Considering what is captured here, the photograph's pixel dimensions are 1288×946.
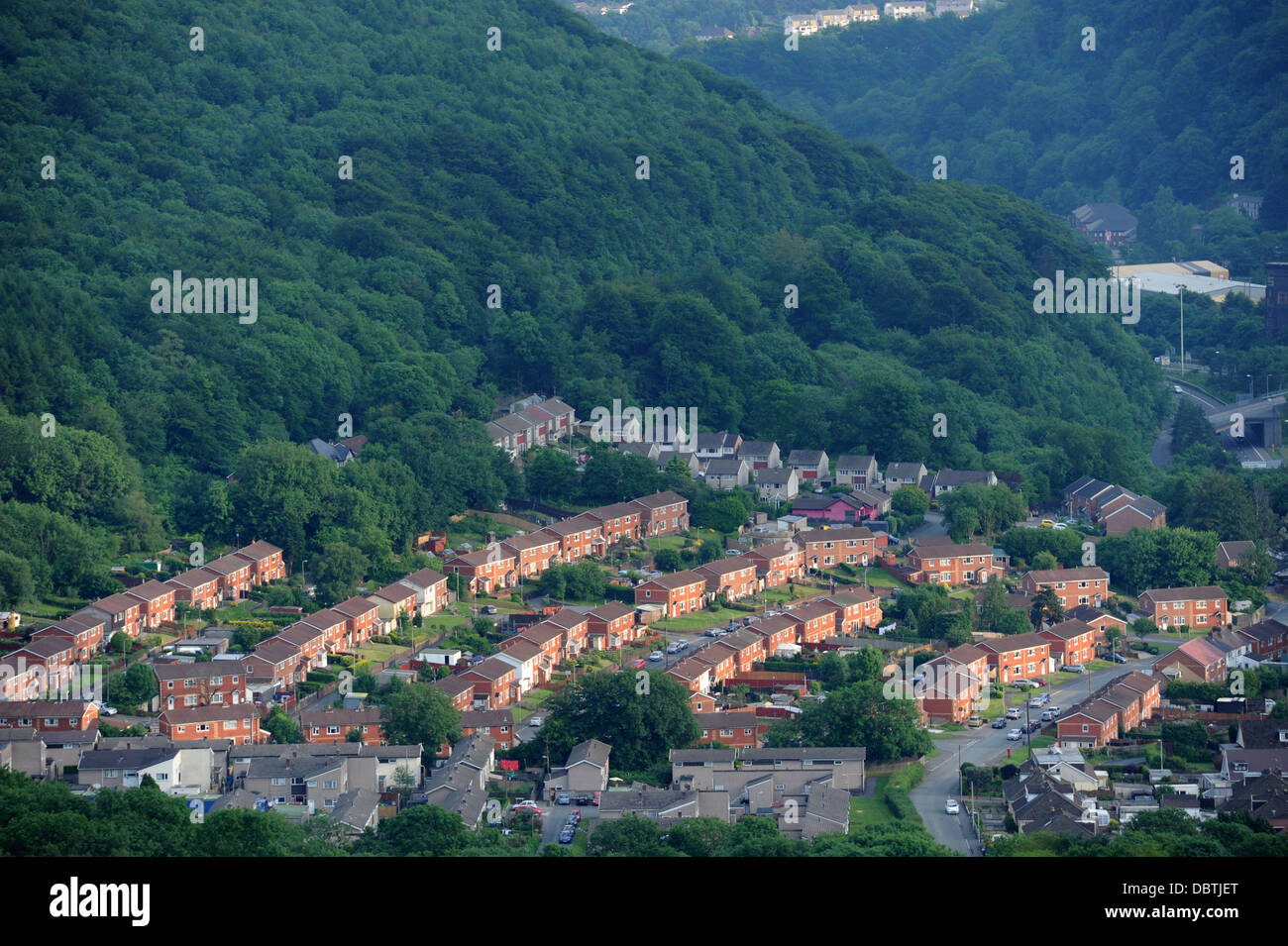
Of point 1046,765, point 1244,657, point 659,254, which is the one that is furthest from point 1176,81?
point 1046,765

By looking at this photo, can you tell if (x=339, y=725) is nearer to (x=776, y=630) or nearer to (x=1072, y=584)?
(x=776, y=630)

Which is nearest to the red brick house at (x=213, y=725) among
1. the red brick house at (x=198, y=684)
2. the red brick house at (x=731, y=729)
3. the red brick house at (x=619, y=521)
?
the red brick house at (x=198, y=684)

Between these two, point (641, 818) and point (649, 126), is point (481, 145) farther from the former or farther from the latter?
point (641, 818)

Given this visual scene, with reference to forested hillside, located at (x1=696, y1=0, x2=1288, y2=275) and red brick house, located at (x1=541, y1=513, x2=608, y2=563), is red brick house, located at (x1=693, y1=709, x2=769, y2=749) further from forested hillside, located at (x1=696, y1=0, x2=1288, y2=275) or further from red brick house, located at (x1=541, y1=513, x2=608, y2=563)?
forested hillside, located at (x1=696, y1=0, x2=1288, y2=275)

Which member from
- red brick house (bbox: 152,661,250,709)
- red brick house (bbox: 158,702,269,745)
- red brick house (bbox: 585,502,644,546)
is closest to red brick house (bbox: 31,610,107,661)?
red brick house (bbox: 152,661,250,709)

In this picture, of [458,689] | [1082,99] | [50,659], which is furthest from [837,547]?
[1082,99]

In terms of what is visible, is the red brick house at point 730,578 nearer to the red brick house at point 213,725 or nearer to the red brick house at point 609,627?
the red brick house at point 609,627
